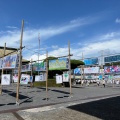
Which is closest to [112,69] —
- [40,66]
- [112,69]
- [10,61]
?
[112,69]

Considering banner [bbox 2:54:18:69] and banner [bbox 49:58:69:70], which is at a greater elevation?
banner [bbox 49:58:69:70]

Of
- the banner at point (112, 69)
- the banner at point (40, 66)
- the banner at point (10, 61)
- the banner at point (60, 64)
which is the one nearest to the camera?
the banner at point (10, 61)

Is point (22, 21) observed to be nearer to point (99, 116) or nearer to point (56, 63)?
point (99, 116)

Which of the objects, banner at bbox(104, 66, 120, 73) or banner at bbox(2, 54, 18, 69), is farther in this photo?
banner at bbox(104, 66, 120, 73)

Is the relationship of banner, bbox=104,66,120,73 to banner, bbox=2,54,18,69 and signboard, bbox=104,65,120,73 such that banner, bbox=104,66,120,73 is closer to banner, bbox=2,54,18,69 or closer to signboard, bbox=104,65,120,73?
signboard, bbox=104,65,120,73

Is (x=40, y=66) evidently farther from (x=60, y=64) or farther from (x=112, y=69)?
(x=112, y=69)

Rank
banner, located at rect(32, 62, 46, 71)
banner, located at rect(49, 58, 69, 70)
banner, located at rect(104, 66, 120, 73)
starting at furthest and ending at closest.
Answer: banner, located at rect(104, 66, 120, 73), banner, located at rect(32, 62, 46, 71), banner, located at rect(49, 58, 69, 70)

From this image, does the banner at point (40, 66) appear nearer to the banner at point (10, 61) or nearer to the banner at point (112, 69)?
the banner at point (10, 61)

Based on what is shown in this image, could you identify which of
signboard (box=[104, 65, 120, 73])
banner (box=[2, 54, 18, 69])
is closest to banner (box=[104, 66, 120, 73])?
signboard (box=[104, 65, 120, 73])

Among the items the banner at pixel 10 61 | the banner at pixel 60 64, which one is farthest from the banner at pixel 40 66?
the banner at pixel 10 61

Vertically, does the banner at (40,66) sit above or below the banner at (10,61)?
above

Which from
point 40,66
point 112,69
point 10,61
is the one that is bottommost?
point 10,61

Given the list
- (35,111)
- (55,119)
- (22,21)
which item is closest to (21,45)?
(22,21)

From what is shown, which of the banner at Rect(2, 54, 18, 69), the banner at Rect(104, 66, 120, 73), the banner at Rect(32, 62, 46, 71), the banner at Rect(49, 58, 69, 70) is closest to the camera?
the banner at Rect(2, 54, 18, 69)
